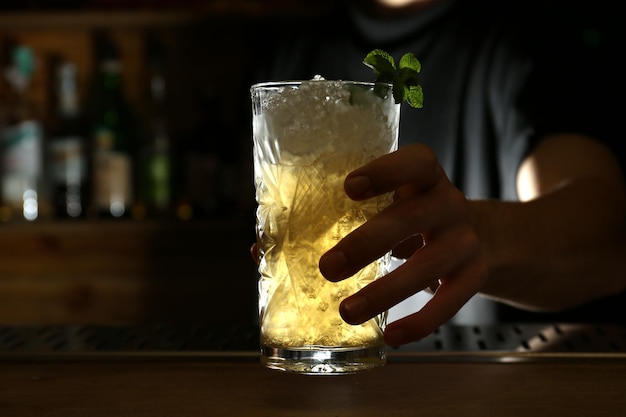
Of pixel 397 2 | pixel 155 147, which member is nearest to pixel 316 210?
pixel 397 2

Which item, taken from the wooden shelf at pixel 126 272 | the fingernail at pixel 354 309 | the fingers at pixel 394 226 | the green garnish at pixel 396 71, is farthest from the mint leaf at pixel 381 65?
the wooden shelf at pixel 126 272

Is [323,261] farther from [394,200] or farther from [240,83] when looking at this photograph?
[240,83]

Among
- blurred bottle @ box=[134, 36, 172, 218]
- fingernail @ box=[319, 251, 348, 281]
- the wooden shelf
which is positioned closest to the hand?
fingernail @ box=[319, 251, 348, 281]

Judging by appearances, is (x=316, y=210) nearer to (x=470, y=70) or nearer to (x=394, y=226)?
(x=394, y=226)

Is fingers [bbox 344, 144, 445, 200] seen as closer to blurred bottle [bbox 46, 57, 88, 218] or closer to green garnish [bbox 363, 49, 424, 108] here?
green garnish [bbox 363, 49, 424, 108]

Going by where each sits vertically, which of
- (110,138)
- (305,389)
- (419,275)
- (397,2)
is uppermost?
(397,2)
